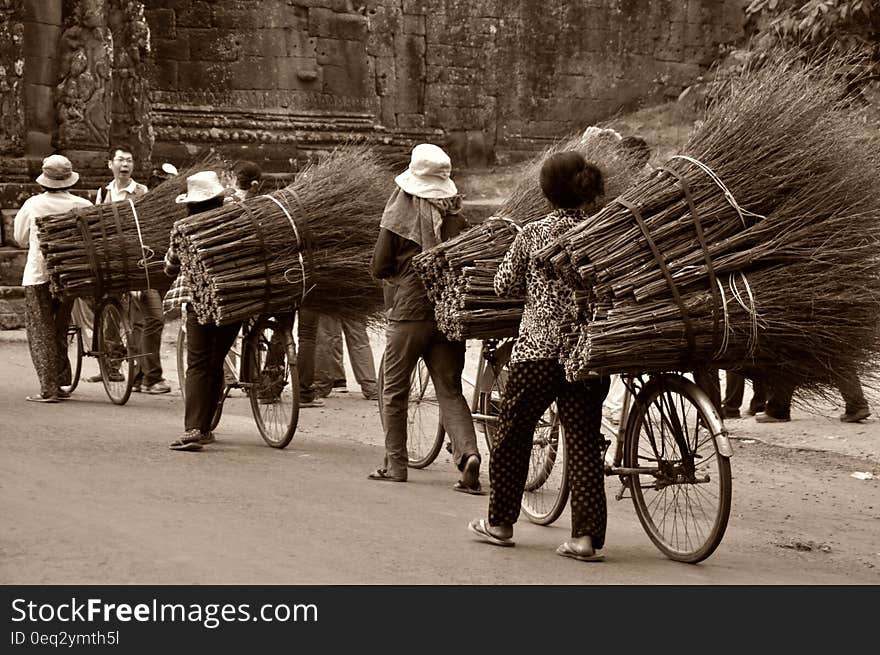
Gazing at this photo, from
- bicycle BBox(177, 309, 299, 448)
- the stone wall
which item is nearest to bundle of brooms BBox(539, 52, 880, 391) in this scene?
bicycle BBox(177, 309, 299, 448)

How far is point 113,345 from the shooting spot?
11.3m

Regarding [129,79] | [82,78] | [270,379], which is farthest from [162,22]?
[270,379]

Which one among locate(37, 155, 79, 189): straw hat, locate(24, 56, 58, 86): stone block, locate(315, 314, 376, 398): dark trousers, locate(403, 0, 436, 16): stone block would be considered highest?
locate(403, 0, 436, 16): stone block

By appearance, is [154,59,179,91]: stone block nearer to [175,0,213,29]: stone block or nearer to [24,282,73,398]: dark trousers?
Answer: [175,0,213,29]: stone block

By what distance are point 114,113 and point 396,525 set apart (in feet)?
39.3

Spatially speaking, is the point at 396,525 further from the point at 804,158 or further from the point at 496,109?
the point at 496,109

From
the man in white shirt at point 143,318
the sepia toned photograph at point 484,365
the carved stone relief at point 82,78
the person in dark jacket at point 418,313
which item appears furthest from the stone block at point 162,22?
the person in dark jacket at point 418,313

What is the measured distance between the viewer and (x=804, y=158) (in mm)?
6125

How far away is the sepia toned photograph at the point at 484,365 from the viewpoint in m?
6.03

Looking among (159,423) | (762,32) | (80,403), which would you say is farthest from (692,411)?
(762,32)

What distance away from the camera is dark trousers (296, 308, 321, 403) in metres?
11.0

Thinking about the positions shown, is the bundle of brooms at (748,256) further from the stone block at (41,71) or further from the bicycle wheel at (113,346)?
the stone block at (41,71)

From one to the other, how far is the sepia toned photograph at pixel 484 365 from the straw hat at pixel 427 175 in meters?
0.02

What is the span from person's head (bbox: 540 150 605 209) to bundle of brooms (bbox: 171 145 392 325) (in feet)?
9.65
